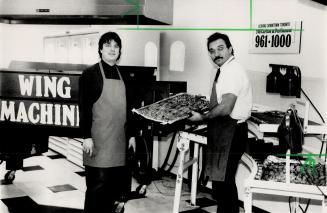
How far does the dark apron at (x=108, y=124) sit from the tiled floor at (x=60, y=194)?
3.10ft

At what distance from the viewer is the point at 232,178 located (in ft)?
9.18

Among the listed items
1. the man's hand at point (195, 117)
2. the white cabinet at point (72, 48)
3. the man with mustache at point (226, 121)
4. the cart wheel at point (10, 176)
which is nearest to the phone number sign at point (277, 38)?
the man with mustache at point (226, 121)

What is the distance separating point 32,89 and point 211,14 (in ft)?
6.51

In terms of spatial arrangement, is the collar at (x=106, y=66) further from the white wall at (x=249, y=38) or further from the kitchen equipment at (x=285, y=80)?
the kitchen equipment at (x=285, y=80)

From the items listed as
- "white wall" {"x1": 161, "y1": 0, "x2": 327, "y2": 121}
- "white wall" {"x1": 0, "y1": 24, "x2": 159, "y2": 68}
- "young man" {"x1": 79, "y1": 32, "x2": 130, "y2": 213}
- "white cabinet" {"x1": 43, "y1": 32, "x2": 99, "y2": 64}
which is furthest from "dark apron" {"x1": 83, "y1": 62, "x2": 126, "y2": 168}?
"white wall" {"x1": 0, "y1": 24, "x2": 159, "y2": 68}

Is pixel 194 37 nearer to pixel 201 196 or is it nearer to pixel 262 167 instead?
pixel 201 196

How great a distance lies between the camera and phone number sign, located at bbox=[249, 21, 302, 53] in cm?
317

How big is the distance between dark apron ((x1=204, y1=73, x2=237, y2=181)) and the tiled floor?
94 centimetres

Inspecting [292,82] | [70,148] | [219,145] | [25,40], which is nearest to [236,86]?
[219,145]

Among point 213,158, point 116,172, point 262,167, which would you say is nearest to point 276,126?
point 262,167

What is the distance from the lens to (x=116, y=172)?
2826 millimetres

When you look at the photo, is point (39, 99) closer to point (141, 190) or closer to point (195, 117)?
point (195, 117)

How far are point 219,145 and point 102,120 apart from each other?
828mm

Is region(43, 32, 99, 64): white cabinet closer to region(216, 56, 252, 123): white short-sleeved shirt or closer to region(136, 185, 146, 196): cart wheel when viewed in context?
region(136, 185, 146, 196): cart wheel
